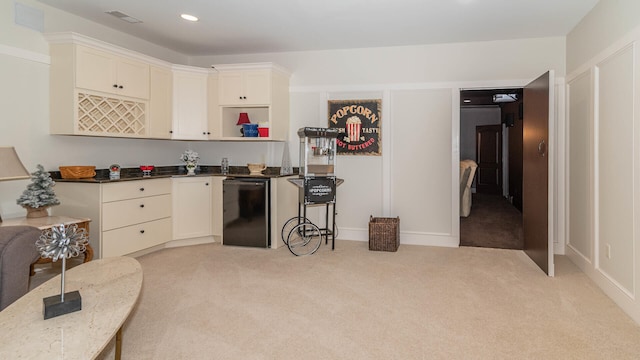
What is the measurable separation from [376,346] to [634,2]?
3.03 metres

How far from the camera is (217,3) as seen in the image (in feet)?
12.0

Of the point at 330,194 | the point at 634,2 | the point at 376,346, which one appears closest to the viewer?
the point at 376,346

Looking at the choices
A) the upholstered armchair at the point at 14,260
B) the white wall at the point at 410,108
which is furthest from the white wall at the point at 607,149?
the upholstered armchair at the point at 14,260

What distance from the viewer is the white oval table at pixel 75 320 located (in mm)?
1391

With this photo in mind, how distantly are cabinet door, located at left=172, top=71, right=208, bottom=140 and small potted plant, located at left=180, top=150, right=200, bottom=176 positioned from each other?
342 millimetres

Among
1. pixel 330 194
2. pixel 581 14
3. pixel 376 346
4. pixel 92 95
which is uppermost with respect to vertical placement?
pixel 581 14

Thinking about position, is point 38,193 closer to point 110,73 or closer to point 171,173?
point 110,73

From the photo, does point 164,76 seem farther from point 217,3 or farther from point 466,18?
point 466,18

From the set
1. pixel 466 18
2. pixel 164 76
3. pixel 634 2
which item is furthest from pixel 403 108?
pixel 164 76

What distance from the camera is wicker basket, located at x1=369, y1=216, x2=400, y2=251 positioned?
4.59 meters

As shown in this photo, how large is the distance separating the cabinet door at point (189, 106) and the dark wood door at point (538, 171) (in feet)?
12.7

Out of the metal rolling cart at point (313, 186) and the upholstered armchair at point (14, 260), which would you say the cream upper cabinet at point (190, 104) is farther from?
the upholstered armchair at point (14, 260)

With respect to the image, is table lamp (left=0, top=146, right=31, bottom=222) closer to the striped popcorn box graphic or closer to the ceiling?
the ceiling

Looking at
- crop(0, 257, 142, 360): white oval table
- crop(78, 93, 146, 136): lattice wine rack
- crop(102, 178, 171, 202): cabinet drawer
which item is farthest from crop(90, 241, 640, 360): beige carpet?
crop(78, 93, 146, 136): lattice wine rack
